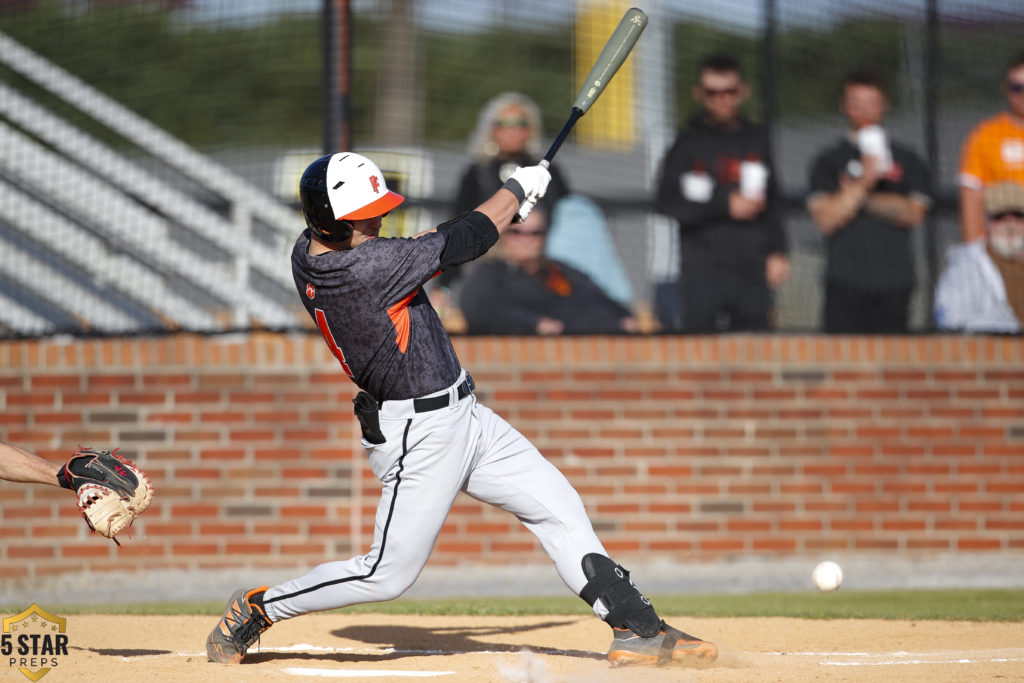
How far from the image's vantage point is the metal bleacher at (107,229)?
8.15 m

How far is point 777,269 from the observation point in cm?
805

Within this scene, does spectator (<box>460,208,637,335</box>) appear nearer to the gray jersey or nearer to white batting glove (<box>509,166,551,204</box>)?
white batting glove (<box>509,166,551,204</box>)

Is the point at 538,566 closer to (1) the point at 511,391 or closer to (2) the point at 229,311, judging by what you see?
(1) the point at 511,391

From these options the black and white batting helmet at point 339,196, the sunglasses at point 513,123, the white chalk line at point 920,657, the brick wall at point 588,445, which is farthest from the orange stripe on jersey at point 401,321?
the sunglasses at point 513,123

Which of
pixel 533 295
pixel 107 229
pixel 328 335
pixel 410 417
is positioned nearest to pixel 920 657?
pixel 410 417

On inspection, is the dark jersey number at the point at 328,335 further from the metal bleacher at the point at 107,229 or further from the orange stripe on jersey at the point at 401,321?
the metal bleacher at the point at 107,229

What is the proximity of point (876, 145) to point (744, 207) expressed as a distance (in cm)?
100

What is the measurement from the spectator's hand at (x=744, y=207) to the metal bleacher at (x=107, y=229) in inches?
118

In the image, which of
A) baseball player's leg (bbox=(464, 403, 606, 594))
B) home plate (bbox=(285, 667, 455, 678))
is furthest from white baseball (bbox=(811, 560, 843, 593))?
home plate (bbox=(285, 667, 455, 678))

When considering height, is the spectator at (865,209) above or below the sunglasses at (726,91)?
below

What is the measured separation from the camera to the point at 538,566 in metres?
7.55

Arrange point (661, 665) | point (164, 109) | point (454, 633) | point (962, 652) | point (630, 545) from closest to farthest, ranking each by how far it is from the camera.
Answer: point (661, 665) → point (962, 652) → point (454, 633) → point (630, 545) → point (164, 109)

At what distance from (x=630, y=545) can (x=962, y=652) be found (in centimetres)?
263

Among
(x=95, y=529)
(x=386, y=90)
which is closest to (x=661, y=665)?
(x=95, y=529)
